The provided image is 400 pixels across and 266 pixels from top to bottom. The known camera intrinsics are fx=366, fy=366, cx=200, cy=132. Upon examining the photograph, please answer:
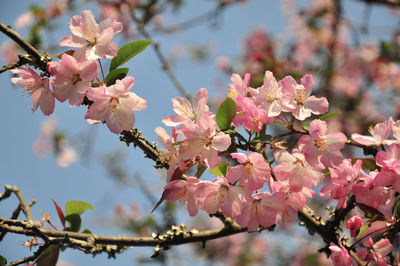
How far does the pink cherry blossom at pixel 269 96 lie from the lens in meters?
0.90

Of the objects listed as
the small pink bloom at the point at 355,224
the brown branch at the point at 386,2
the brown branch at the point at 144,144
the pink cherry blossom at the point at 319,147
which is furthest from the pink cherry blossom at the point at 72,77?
the brown branch at the point at 386,2

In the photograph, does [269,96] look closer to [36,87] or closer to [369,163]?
[369,163]

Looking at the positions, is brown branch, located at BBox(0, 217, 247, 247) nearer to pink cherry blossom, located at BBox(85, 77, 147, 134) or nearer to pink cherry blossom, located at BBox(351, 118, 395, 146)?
pink cherry blossom, located at BBox(85, 77, 147, 134)

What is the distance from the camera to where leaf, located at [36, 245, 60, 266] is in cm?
94

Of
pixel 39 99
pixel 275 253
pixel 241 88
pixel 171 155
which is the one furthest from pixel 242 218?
pixel 275 253

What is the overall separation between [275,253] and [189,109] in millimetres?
3200

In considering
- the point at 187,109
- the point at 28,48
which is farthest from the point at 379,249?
the point at 28,48

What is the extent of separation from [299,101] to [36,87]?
660mm

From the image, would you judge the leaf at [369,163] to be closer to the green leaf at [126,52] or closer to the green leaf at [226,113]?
the green leaf at [226,113]

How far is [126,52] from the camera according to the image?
2.97 ft

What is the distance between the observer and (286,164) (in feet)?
2.76

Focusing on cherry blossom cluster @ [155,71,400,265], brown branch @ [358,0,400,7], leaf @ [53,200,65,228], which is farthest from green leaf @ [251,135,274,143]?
brown branch @ [358,0,400,7]

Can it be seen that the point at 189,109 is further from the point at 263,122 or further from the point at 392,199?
the point at 392,199

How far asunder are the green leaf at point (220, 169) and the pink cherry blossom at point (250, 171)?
0.04 m
